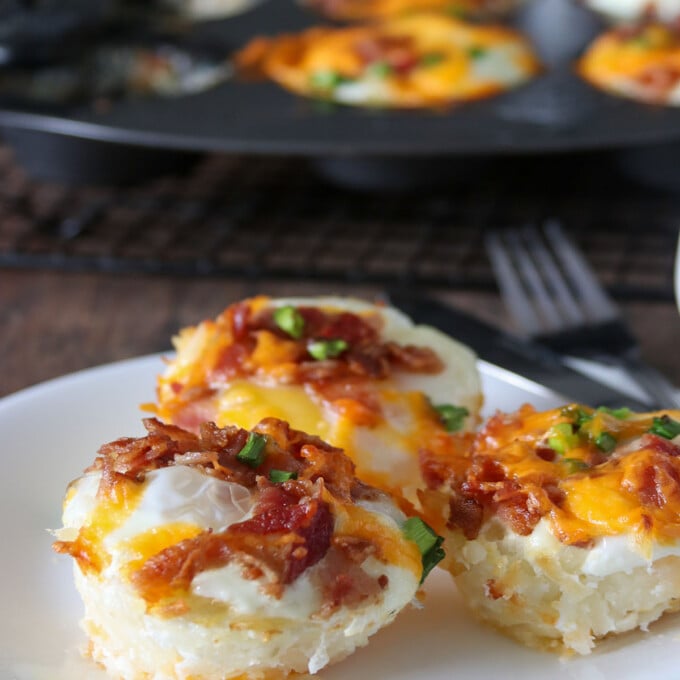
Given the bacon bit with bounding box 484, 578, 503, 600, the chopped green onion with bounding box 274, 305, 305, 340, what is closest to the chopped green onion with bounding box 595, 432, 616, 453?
the bacon bit with bounding box 484, 578, 503, 600

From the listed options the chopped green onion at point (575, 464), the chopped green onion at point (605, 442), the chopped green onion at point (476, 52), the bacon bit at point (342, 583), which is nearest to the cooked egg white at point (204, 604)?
the bacon bit at point (342, 583)

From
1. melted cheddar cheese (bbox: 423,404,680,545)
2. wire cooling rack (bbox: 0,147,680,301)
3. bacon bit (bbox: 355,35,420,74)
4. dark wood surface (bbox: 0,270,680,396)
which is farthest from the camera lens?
bacon bit (bbox: 355,35,420,74)

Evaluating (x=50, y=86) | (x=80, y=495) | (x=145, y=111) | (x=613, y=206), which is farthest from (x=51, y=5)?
(x=80, y=495)

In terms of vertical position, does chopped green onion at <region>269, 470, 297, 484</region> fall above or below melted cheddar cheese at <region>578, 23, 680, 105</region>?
above

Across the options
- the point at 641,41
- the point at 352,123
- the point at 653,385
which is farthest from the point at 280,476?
the point at 641,41

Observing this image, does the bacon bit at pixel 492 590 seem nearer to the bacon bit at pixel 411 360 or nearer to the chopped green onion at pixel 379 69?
the bacon bit at pixel 411 360

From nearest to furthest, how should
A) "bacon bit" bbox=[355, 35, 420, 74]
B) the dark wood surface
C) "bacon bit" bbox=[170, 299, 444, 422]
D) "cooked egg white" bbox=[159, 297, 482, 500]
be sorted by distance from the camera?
"cooked egg white" bbox=[159, 297, 482, 500] < "bacon bit" bbox=[170, 299, 444, 422] < the dark wood surface < "bacon bit" bbox=[355, 35, 420, 74]

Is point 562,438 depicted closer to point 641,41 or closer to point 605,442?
point 605,442

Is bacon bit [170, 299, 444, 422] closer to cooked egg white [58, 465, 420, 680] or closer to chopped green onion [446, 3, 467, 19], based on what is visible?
cooked egg white [58, 465, 420, 680]
